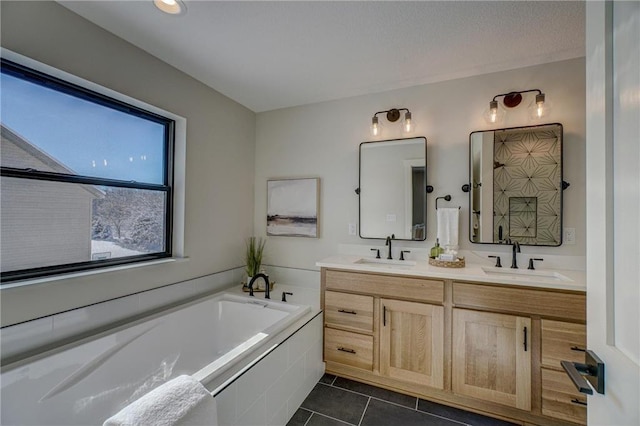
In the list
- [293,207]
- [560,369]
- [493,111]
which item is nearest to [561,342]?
[560,369]

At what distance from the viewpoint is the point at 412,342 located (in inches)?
77.5

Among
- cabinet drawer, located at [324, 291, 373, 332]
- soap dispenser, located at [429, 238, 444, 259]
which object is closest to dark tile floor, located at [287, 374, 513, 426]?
cabinet drawer, located at [324, 291, 373, 332]

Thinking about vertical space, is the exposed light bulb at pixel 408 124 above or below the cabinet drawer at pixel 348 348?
above

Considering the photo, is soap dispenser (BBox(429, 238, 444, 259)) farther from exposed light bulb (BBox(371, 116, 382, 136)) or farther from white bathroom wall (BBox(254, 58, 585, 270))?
exposed light bulb (BBox(371, 116, 382, 136))

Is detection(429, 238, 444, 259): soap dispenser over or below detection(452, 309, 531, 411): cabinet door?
over

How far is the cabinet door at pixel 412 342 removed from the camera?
190cm

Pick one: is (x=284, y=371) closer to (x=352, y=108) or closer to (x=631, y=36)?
(x=631, y=36)

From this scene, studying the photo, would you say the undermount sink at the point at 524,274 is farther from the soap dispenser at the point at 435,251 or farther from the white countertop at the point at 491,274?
the soap dispenser at the point at 435,251

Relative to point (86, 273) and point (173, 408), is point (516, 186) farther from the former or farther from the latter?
point (86, 273)

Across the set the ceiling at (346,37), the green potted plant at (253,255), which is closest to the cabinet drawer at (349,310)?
the green potted plant at (253,255)

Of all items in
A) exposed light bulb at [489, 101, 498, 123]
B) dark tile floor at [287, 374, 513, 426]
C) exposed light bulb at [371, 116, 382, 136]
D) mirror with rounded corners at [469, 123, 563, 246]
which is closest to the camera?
dark tile floor at [287, 374, 513, 426]

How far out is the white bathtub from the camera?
1.29 metres

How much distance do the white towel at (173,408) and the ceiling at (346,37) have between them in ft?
6.42

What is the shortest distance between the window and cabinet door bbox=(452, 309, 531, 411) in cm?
238
